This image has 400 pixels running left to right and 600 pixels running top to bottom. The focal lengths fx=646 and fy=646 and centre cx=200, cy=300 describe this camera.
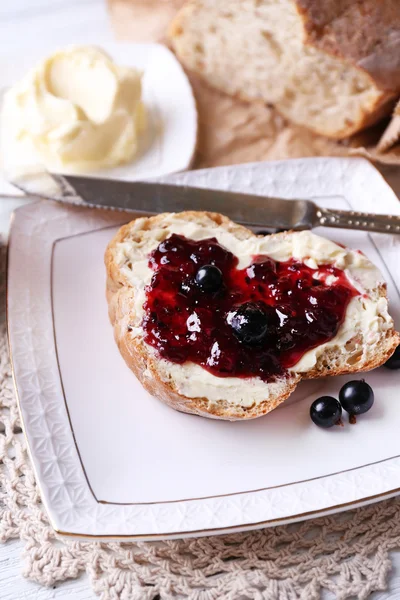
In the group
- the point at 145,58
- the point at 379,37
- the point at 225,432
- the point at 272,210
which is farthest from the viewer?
the point at 145,58

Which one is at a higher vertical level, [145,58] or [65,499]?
[145,58]

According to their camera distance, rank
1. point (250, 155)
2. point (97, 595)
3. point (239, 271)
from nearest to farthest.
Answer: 1. point (97, 595)
2. point (239, 271)
3. point (250, 155)

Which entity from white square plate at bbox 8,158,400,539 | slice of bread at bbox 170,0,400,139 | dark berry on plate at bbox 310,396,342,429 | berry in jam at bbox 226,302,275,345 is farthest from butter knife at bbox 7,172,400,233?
slice of bread at bbox 170,0,400,139

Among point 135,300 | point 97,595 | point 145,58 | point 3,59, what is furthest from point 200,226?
point 3,59

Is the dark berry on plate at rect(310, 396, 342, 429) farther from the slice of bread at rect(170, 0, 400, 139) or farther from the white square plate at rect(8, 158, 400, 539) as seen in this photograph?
the slice of bread at rect(170, 0, 400, 139)

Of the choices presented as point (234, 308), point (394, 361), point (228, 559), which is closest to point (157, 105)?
point (234, 308)

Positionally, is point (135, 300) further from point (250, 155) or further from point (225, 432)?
point (250, 155)

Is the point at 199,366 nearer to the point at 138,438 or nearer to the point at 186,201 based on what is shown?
the point at 138,438
